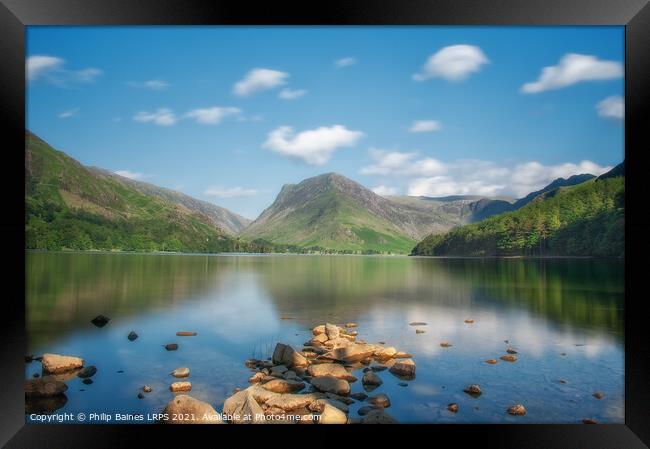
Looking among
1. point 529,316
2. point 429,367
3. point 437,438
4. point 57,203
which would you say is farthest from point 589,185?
point 57,203

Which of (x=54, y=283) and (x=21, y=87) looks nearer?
(x=21, y=87)

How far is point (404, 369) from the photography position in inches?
403

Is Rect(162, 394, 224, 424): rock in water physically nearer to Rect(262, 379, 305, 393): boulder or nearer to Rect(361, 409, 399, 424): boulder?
Rect(262, 379, 305, 393): boulder

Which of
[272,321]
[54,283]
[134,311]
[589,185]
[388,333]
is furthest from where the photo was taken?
[589,185]

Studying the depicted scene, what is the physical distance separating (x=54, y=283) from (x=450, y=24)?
3352 centimetres

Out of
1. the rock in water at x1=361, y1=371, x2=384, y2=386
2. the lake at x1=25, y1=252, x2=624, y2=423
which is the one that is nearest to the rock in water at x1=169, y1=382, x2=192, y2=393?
the lake at x1=25, y1=252, x2=624, y2=423

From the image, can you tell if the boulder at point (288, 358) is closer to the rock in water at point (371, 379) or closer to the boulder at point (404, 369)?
the rock in water at point (371, 379)

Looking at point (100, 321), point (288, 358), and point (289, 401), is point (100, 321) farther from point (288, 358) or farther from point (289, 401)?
point (289, 401)

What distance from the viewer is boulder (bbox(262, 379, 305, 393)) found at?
8.87 m

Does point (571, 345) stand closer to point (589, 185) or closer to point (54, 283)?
point (54, 283)

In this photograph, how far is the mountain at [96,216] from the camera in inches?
4040

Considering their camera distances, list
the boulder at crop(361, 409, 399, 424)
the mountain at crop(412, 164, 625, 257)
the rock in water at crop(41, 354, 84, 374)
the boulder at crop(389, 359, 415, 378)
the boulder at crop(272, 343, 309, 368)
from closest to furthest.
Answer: the boulder at crop(361, 409, 399, 424)
the rock in water at crop(41, 354, 84, 374)
the boulder at crop(389, 359, 415, 378)
the boulder at crop(272, 343, 309, 368)
the mountain at crop(412, 164, 625, 257)

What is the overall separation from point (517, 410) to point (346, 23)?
25.8ft

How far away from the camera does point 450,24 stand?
564 centimetres
